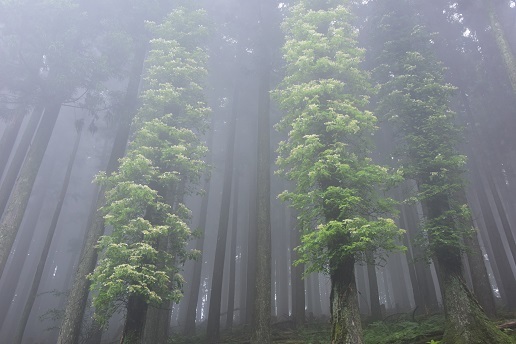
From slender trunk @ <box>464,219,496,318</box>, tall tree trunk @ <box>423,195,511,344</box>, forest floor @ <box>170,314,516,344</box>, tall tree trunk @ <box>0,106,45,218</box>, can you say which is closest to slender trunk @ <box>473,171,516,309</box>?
slender trunk @ <box>464,219,496,318</box>

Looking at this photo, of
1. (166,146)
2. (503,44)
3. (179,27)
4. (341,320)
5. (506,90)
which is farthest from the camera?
(506,90)

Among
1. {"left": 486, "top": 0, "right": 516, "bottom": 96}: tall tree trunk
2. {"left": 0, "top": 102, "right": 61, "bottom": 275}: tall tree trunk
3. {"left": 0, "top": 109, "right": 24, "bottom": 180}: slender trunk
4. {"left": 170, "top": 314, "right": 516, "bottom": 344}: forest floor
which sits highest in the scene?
{"left": 486, "top": 0, "right": 516, "bottom": 96}: tall tree trunk

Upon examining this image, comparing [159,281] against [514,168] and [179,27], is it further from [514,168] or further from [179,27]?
[514,168]

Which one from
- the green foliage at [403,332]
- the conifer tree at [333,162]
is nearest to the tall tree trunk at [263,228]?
the conifer tree at [333,162]

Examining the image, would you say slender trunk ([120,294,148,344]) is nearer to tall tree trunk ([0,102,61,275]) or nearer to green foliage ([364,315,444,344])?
tall tree trunk ([0,102,61,275])

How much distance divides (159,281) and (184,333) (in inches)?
399

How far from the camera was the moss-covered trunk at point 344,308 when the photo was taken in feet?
27.2

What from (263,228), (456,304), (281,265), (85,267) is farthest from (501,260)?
(85,267)

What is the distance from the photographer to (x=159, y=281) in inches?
375

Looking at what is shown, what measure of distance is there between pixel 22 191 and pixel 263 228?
32.0 ft

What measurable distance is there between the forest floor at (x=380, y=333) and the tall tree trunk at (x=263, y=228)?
178 cm

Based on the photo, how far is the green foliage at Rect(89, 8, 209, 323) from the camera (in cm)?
927

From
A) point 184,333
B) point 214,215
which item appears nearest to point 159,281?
point 184,333

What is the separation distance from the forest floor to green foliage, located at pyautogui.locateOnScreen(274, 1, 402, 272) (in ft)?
9.08
